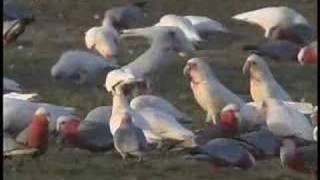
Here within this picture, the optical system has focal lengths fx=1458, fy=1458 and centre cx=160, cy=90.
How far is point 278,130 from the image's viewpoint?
638 cm

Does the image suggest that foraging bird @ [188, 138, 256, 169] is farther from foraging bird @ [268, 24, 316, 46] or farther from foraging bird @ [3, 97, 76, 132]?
foraging bird @ [268, 24, 316, 46]

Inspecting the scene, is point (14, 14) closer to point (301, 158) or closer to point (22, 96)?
point (22, 96)

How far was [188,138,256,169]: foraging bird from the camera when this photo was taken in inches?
232

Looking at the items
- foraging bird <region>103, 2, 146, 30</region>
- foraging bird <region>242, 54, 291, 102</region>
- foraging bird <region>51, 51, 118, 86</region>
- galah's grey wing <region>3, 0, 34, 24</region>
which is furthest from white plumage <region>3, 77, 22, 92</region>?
foraging bird <region>103, 2, 146, 30</region>

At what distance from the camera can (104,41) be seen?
8555 mm

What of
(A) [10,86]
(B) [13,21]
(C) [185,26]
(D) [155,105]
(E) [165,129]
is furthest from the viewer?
(B) [13,21]

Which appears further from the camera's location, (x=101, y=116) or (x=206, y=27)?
(x=206, y=27)

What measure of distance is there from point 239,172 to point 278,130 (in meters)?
0.51

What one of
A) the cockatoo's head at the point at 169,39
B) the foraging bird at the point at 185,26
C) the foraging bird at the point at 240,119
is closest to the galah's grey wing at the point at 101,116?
the foraging bird at the point at 240,119

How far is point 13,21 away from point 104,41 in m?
1.06

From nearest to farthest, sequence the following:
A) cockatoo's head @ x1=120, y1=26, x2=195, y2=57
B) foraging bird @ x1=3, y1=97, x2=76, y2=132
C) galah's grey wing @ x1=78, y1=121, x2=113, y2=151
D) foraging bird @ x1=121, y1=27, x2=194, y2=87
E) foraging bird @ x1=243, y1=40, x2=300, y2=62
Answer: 1. galah's grey wing @ x1=78, y1=121, x2=113, y2=151
2. foraging bird @ x1=3, y1=97, x2=76, y2=132
3. foraging bird @ x1=121, y1=27, x2=194, y2=87
4. cockatoo's head @ x1=120, y1=26, x2=195, y2=57
5. foraging bird @ x1=243, y1=40, x2=300, y2=62

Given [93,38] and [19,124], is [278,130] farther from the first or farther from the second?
[93,38]

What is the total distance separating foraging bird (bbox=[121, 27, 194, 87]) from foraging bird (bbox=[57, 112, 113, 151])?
1284 mm

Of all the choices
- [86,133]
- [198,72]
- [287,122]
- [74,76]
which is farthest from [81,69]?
[287,122]
